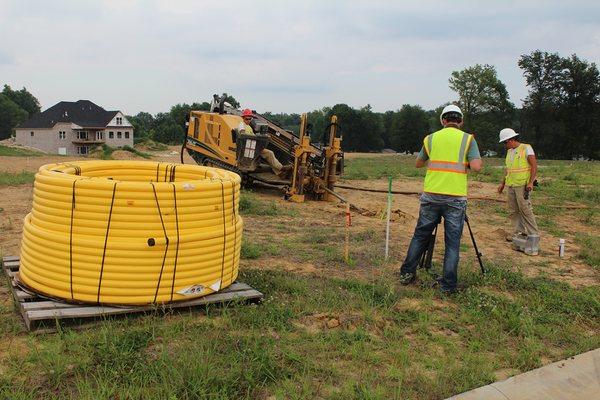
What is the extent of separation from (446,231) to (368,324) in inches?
66.4

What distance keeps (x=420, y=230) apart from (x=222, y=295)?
2383mm

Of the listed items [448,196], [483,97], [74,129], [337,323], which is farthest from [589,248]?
[74,129]

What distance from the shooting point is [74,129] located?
64688 millimetres

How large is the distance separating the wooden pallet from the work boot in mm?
1769

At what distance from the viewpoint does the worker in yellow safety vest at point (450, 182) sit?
5.66 meters

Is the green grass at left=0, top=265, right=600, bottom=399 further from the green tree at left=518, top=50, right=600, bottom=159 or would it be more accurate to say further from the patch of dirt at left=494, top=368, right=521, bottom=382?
the green tree at left=518, top=50, right=600, bottom=159

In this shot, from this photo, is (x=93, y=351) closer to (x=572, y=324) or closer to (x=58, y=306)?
(x=58, y=306)

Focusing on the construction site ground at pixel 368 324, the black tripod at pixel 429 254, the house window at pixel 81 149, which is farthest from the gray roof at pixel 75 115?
the black tripod at pixel 429 254

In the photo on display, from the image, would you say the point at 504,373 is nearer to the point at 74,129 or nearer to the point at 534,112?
the point at 534,112

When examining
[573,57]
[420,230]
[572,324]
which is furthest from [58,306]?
[573,57]

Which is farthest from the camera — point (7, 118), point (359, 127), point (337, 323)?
point (7, 118)

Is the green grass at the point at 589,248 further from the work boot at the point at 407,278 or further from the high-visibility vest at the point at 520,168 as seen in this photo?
the work boot at the point at 407,278

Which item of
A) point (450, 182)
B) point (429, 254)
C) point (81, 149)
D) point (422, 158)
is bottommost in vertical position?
point (81, 149)

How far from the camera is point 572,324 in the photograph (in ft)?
16.5
